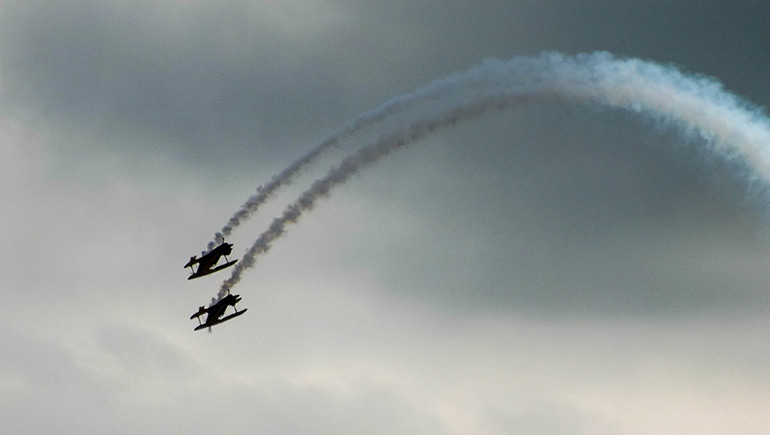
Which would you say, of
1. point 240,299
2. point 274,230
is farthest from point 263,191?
point 240,299

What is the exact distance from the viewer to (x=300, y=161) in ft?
368

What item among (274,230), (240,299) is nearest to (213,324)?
(240,299)

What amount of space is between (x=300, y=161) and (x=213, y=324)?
1617 cm

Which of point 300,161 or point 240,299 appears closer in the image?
point 300,161

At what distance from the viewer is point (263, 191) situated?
114188 millimetres

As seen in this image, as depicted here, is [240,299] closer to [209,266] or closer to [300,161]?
[209,266]

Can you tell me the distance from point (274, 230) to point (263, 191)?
8.83 feet

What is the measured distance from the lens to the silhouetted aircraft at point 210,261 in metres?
120

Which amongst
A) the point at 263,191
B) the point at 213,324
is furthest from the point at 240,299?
the point at 263,191

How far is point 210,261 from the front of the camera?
394ft

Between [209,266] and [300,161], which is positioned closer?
[300,161]

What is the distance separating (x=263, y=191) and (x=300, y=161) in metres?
3.77

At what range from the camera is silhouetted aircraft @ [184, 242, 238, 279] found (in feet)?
392

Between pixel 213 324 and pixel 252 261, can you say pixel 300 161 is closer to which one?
pixel 252 261
